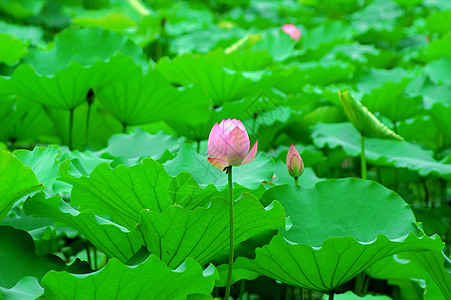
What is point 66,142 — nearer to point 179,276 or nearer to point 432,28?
point 179,276

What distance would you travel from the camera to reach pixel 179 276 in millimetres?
763

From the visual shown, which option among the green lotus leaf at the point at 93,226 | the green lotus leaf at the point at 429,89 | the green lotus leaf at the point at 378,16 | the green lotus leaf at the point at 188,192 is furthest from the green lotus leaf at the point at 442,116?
the green lotus leaf at the point at 378,16

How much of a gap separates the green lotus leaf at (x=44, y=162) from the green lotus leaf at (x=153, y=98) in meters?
0.47

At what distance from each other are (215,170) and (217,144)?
27cm

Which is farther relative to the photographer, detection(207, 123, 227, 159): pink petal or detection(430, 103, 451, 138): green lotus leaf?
detection(430, 103, 451, 138): green lotus leaf

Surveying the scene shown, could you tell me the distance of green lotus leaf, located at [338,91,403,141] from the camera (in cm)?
119

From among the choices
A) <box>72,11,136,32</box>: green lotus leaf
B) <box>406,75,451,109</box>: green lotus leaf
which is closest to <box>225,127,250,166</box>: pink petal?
<box>406,75,451,109</box>: green lotus leaf

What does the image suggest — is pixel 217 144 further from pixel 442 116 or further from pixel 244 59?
pixel 244 59

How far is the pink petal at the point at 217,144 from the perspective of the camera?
0.80 metres

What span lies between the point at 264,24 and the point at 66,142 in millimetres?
1751

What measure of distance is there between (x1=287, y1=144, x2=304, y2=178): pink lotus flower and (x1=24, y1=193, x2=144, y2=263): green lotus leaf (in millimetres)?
303

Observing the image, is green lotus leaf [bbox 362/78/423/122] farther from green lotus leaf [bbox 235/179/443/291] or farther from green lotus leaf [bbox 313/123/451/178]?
green lotus leaf [bbox 235/179/443/291]

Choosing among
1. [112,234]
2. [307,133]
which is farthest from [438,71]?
[112,234]

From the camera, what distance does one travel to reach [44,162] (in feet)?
3.39
